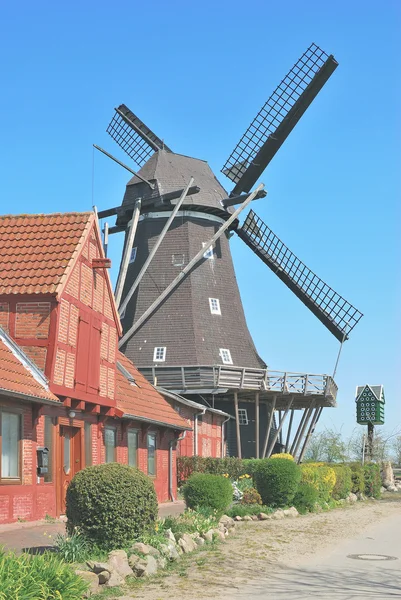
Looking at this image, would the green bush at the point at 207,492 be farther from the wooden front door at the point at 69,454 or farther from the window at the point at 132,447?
the window at the point at 132,447

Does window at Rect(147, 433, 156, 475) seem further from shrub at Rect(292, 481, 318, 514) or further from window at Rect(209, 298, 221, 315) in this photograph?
window at Rect(209, 298, 221, 315)

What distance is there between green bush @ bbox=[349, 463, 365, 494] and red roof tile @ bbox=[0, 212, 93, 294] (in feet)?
59.5

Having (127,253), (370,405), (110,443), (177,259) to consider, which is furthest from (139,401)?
(370,405)

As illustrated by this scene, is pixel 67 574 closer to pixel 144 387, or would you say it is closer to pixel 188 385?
pixel 144 387

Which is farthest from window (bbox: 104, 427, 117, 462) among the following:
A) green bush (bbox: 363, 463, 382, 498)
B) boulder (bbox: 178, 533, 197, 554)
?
green bush (bbox: 363, 463, 382, 498)

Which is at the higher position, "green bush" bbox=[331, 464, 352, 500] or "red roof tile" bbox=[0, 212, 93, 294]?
"red roof tile" bbox=[0, 212, 93, 294]

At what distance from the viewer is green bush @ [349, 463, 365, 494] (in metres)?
33.1

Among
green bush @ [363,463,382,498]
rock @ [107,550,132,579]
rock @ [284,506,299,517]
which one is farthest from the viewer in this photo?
green bush @ [363,463,382,498]

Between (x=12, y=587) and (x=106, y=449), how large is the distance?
13.4 m

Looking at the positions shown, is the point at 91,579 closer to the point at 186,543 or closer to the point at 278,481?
the point at 186,543

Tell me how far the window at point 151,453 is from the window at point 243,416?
47.2 feet

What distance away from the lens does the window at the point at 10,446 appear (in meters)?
15.9

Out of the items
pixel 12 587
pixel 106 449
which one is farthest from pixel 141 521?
pixel 106 449

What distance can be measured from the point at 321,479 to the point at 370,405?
14.9 m
